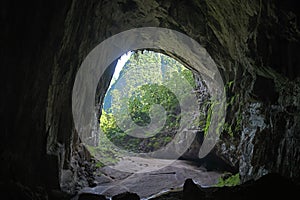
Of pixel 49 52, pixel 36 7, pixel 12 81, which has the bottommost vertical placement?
pixel 12 81

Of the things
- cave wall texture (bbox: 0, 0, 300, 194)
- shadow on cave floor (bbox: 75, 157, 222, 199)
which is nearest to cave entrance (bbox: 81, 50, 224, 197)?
shadow on cave floor (bbox: 75, 157, 222, 199)

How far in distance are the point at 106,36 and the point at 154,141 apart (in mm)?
8717

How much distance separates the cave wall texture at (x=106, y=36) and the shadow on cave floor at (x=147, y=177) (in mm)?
955

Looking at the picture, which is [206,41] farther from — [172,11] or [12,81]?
[12,81]

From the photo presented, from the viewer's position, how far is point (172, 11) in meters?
10.1

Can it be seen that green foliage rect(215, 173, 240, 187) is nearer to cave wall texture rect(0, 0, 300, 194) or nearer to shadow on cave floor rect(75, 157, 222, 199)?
shadow on cave floor rect(75, 157, 222, 199)

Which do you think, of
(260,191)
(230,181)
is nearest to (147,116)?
(230,181)

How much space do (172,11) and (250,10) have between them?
3.69m

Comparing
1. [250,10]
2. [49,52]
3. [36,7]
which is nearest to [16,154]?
[49,52]

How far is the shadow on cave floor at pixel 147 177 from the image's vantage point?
Answer: 9273 mm

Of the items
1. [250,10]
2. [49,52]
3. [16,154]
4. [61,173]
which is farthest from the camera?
[61,173]

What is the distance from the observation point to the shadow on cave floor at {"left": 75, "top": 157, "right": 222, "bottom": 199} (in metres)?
9.27

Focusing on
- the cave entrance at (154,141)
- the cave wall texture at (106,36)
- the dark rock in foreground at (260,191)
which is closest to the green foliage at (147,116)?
the cave entrance at (154,141)

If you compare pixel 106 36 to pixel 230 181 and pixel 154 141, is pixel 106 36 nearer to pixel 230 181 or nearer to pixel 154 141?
pixel 230 181
